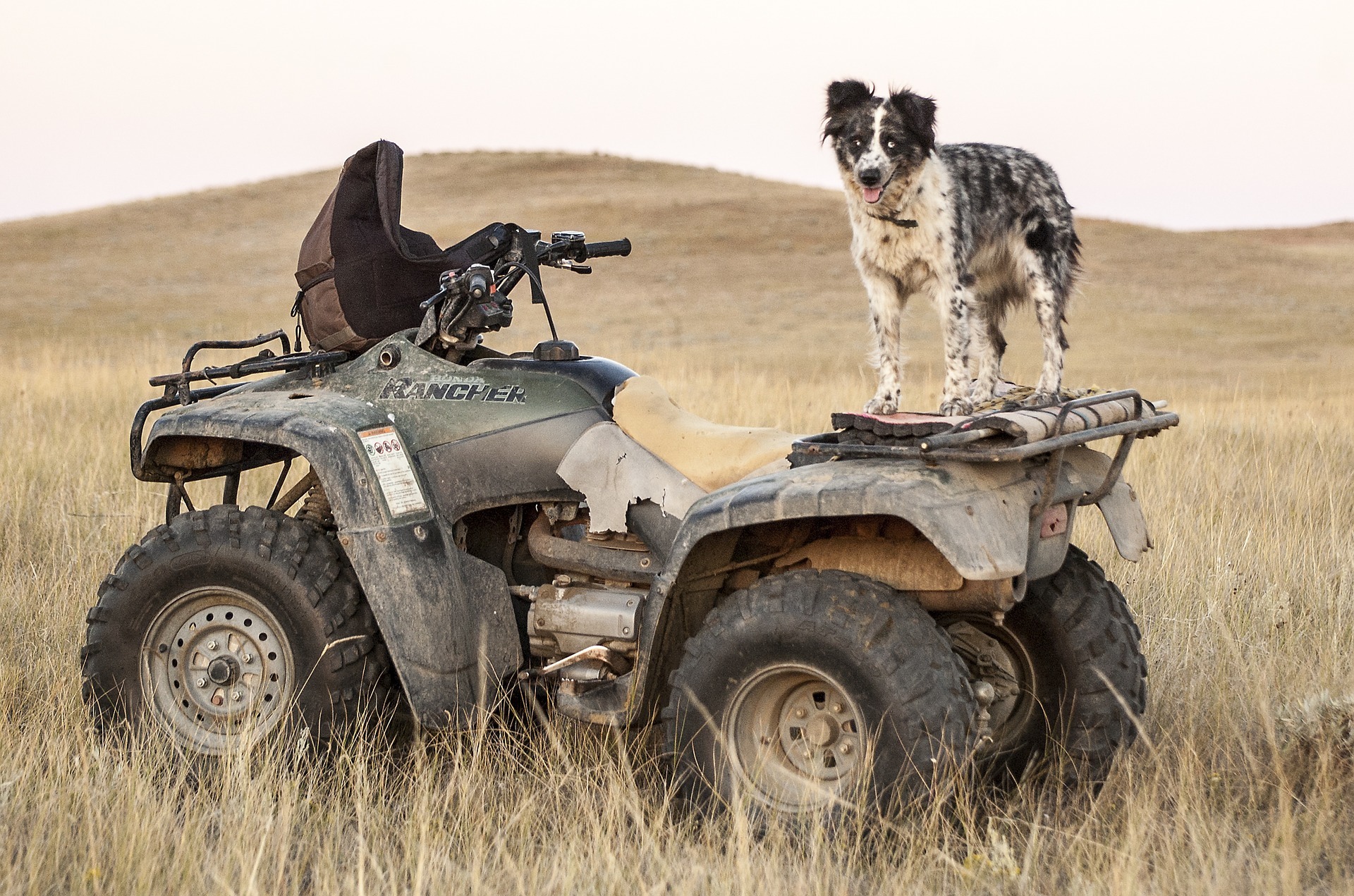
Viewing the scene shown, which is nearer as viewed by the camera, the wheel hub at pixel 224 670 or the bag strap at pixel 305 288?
the wheel hub at pixel 224 670

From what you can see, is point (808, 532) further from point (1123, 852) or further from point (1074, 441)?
point (1123, 852)

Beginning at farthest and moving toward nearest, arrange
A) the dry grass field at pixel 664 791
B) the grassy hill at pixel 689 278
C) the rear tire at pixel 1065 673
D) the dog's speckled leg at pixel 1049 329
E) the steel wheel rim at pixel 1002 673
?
the grassy hill at pixel 689 278 < the dog's speckled leg at pixel 1049 329 < the steel wheel rim at pixel 1002 673 < the rear tire at pixel 1065 673 < the dry grass field at pixel 664 791

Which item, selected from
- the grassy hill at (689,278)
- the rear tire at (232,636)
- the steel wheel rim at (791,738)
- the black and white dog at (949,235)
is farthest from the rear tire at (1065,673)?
the grassy hill at (689,278)

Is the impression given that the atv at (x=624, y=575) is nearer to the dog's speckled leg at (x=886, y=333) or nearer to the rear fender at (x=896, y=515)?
the rear fender at (x=896, y=515)

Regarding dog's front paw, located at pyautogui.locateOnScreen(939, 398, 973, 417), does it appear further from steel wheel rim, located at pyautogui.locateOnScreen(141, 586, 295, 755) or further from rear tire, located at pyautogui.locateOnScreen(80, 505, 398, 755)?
steel wheel rim, located at pyautogui.locateOnScreen(141, 586, 295, 755)

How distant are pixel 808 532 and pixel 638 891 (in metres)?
1.01

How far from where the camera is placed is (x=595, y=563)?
11.7 feet

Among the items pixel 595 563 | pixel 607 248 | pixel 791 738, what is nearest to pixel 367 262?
pixel 607 248

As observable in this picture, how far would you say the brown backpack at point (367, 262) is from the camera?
12.3ft

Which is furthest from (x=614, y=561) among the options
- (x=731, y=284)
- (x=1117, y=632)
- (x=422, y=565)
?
(x=731, y=284)

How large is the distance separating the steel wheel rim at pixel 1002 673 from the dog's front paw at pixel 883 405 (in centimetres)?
101

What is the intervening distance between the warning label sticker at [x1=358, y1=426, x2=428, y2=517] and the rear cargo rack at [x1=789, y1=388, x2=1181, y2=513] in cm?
110

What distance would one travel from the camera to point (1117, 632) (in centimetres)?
332

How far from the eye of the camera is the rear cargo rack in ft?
9.16
